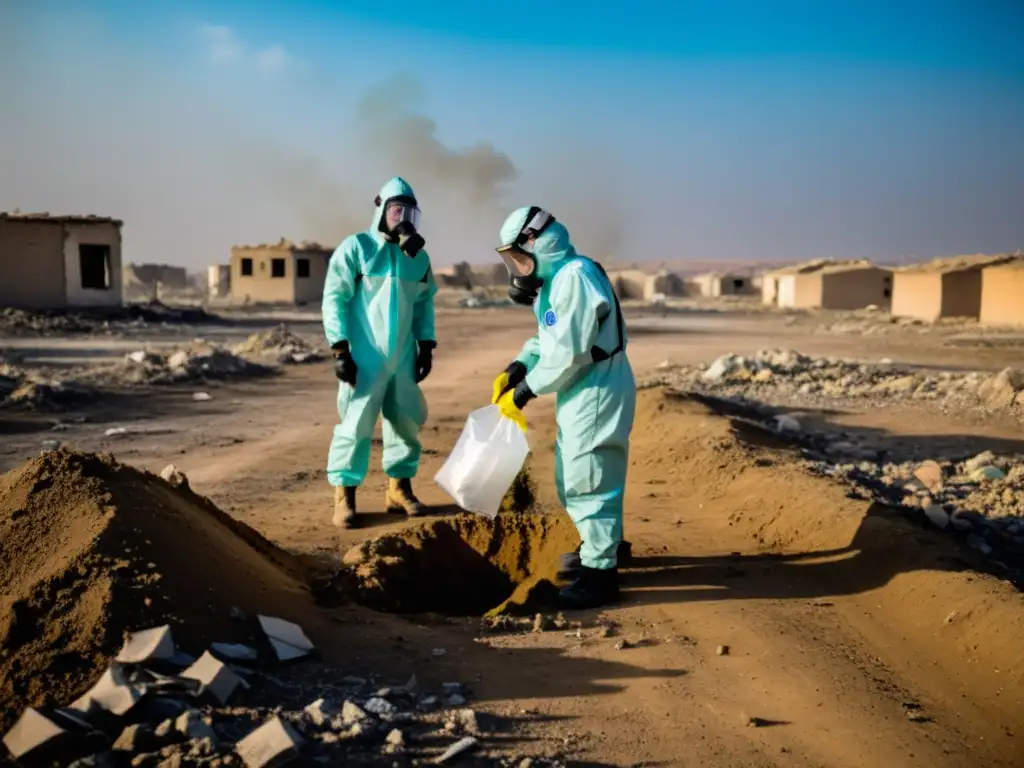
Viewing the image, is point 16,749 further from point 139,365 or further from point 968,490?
point 139,365

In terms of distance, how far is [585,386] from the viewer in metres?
4.23

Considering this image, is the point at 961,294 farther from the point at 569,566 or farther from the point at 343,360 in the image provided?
the point at 569,566

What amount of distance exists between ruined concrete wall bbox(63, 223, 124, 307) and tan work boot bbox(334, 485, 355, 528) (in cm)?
2081

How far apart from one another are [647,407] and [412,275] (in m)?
4.03

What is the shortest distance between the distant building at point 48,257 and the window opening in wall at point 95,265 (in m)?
0.33

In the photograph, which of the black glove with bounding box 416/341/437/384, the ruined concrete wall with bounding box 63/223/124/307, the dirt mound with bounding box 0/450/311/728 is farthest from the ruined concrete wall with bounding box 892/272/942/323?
the dirt mound with bounding box 0/450/311/728

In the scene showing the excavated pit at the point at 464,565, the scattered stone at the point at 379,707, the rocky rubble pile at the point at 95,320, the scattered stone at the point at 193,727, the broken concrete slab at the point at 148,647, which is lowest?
the excavated pit at the point at 464,565

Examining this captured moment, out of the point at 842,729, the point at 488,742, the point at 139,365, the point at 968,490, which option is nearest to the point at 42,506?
the point at 488,742

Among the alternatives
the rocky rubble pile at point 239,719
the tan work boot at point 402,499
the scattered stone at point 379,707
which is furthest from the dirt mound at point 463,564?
the scattered stone at point 379,707

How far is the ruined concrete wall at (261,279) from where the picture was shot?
3338 centimetres

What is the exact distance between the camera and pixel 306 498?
6418 millimetres

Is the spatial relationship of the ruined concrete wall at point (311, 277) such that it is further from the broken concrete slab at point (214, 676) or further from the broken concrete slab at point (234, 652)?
the broken concrete slab at point (214, 676)

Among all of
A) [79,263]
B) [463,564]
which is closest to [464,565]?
[463,564]

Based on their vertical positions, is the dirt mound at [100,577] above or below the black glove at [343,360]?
below
